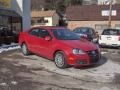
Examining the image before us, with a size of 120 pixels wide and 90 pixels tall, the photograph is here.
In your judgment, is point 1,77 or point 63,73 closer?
point 1,77

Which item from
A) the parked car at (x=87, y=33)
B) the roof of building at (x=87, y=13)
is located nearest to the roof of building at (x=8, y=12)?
the parked car at (x=87, y=33)

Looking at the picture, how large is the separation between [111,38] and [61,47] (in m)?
10.7

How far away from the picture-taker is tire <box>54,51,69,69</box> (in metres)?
12.6

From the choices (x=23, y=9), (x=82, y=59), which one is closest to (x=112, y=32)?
(x=23, y=9)

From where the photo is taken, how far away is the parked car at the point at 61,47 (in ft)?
40.9

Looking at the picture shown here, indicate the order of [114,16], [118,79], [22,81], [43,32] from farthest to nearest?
1. [114,16]
2. [43,32]
3. [118,79]
4. [22,81]

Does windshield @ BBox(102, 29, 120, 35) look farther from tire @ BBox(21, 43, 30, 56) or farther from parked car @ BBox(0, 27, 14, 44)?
tire @ BBox(21, 43, 30, 56)

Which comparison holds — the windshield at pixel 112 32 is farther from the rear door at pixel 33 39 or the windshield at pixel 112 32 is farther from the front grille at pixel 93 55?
the front grille at pixel 93 55

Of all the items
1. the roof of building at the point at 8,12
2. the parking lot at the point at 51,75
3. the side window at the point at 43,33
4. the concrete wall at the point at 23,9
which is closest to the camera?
the parking lot at the point at 51,75

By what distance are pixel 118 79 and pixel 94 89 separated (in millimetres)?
1825

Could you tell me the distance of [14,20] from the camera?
25469 millimetres

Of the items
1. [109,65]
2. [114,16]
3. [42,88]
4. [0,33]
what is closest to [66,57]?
[109,65]

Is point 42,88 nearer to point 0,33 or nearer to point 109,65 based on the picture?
point 109,65

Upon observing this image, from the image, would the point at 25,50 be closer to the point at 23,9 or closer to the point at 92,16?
the point at 23,9
